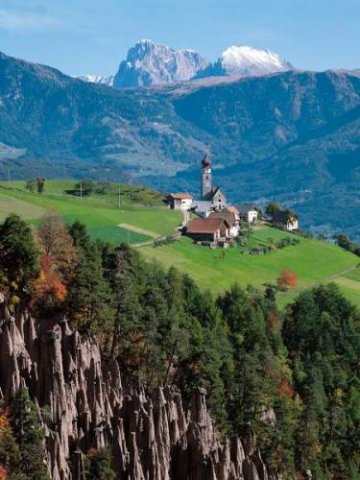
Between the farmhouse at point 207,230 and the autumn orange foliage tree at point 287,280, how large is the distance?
2040 centimetres

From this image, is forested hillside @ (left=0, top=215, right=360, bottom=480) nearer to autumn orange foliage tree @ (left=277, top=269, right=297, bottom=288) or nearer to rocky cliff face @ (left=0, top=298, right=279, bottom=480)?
rocky cliff face @ (left=0, top=298, right=279, bottom=480)

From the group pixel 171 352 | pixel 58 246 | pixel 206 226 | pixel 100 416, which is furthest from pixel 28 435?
pixel 206 226

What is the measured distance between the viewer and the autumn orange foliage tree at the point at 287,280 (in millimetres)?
172750

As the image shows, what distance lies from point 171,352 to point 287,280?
8928 centimetres

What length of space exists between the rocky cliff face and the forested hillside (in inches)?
22.3

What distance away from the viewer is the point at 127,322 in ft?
283

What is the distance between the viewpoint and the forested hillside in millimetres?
79500

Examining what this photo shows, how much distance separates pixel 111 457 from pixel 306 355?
63.7 meters

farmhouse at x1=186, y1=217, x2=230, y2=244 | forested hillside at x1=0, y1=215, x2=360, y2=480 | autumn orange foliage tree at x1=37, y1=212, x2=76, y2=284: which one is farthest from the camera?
farmhouse at x1=186, y1=217, x2=230, y2=244

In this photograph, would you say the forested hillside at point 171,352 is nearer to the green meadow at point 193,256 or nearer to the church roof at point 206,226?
the green meadow at point 193,256

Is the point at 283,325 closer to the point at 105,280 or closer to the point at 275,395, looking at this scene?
the point at 275,395

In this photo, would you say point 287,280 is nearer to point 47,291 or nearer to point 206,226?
point 206,226

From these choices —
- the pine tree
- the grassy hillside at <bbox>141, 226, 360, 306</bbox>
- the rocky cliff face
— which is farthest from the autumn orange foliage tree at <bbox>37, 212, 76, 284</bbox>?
the grassy hillside at <bbox>141, 226, 360, 306</bbox>

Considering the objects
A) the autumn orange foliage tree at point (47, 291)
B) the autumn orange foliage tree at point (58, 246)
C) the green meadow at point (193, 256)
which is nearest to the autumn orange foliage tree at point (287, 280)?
the green meadow at point (193, 256)
